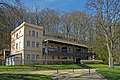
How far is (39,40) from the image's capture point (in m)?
55.9

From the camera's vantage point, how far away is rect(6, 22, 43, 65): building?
5178 centimetres

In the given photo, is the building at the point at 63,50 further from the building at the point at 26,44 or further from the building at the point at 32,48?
the building at the point at 26,44

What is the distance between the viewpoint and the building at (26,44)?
51781 millimetres

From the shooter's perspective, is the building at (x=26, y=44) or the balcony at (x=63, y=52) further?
the balcony at (x=63, y=52)

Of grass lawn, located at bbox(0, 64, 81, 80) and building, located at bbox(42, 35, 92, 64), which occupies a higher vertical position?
building, located at bbox(42, 35, 92, 64)

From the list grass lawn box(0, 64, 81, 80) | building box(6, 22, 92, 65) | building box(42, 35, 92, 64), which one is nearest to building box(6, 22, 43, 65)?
building box(6, 22, 92, 65)

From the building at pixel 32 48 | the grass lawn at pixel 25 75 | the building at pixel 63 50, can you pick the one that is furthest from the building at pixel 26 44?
the grass lawn at pixel 25 75

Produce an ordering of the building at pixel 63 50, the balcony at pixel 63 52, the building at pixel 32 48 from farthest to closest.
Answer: the building at pixel 63 50
the balcony at pixel 63 52
the building at pixel 32 48

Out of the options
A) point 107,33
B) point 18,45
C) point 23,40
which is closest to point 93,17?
point 107,33

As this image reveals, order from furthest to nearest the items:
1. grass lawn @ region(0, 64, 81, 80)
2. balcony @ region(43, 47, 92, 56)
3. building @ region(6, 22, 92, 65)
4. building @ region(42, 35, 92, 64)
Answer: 1. building @ region(42, 35, 92, 64)
2. balcony @ region(43, 47, 92, 56)
3. building @ region(6, 22, 92, 65)
4. grass lawn @ region(0, 64, 81, 80)

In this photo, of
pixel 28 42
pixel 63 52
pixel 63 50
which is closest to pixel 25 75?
pixel 28 42

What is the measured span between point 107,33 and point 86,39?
4187cm

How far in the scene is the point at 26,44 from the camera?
5256 centimetres

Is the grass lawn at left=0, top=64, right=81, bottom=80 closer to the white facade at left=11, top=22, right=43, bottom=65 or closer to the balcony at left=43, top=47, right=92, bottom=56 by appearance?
the white facade at left=11, top=22, right=43, bottom=65
